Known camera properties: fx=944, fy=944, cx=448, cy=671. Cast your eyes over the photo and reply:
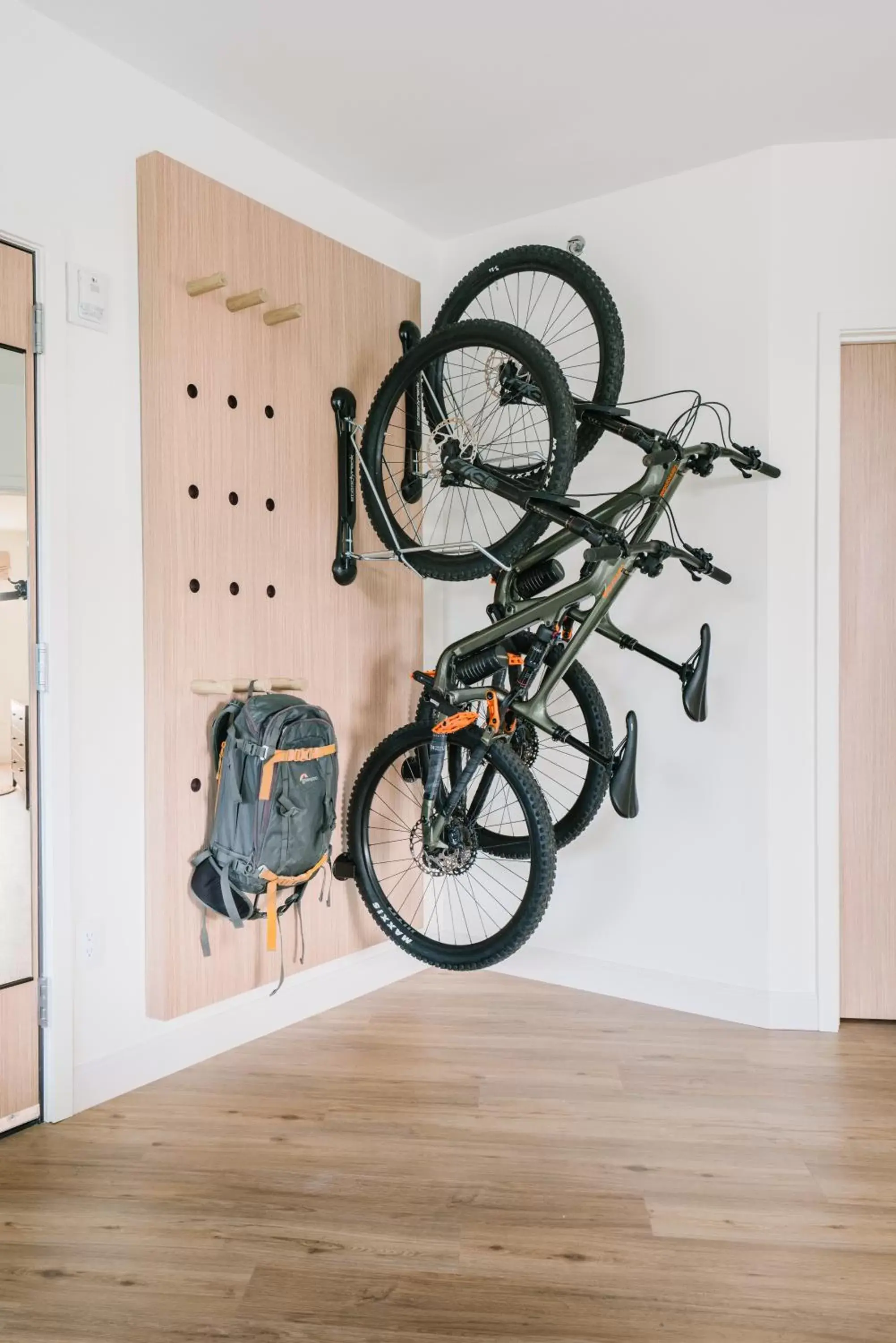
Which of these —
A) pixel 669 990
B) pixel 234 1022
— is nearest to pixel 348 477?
pixel 234 1022

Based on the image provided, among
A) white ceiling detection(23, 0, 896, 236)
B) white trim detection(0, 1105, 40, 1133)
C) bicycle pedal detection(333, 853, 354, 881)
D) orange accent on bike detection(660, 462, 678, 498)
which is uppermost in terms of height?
white ceiling detection(23, 0, 896, 236)

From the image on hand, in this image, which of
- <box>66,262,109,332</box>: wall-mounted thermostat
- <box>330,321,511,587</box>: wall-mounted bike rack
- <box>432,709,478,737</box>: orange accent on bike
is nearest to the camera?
<box>66,262,109,332</box>: wall-mounted thermostat

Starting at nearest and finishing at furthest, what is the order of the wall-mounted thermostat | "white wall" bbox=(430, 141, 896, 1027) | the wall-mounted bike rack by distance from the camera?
the wall-mounted thermostat, "white wall" bbox=(430, 141, 896, 1027), the wall-mounted bike rack

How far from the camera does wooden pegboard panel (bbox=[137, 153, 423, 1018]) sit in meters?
2.33

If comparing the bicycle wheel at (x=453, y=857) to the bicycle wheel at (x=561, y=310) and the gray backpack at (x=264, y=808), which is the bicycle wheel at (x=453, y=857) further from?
the bicycle wheel at (x=561, y=310)

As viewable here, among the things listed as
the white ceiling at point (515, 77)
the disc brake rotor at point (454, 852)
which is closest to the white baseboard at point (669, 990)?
the disc brake rotor at point (454, 852)

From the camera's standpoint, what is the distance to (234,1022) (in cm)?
257

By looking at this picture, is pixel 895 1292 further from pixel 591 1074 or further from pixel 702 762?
pixel 702 762

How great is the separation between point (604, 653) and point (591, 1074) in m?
1.24

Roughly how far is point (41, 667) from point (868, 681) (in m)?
2.25

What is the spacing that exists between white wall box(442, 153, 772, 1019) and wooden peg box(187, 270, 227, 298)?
1260 millimetres

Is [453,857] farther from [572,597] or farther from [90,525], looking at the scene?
[90,525]

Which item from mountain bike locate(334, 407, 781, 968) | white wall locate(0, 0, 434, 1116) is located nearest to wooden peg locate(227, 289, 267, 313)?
white wall locate(0, 0, 434, 1116)

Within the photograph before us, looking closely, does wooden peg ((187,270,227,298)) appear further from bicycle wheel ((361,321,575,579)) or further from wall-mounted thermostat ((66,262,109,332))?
bicycle wheel ((361,321,575,579))
